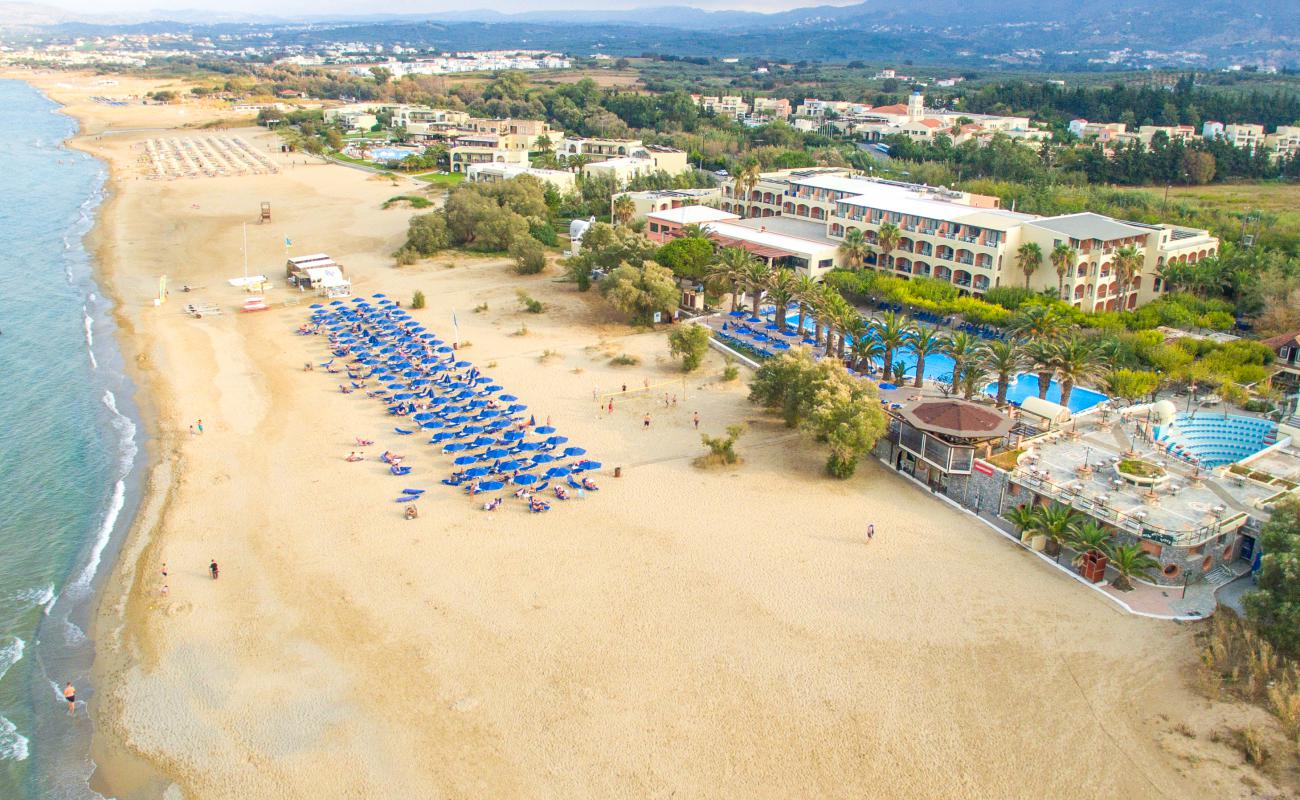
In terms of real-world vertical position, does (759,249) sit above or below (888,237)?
below

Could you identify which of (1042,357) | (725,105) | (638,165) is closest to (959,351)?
(1042,357)

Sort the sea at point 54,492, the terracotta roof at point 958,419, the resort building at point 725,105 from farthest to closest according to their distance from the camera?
the resort building at point 725,105 < the terracotta roof at point 958,419 < the sea at point 54,492

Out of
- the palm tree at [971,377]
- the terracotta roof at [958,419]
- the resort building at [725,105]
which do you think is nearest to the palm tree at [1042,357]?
the palm tree at [971,377]

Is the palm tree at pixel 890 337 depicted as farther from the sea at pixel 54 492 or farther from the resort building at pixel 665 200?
the resort building at pixel 665 200

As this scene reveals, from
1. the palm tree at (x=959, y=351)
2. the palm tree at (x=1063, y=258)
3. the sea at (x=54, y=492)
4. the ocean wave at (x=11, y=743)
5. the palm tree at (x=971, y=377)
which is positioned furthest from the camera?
the palm tree at (x=1063, y=258)

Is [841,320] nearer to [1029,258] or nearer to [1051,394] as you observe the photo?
[1051,394]

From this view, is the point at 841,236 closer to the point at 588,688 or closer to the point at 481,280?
the point at 481,280

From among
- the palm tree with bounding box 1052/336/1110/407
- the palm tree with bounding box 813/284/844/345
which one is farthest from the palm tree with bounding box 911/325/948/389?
the palm tree with bounding box 1052/336/1110/407
